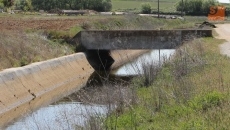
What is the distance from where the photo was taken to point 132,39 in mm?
44125

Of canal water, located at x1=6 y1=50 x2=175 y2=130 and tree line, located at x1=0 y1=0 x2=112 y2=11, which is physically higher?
canal water, located at x1=6 y1=50 x2=175 y2=130

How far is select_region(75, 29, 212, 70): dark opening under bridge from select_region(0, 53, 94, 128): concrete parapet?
5135 millimetres

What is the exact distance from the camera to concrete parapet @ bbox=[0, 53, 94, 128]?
83.6 feet

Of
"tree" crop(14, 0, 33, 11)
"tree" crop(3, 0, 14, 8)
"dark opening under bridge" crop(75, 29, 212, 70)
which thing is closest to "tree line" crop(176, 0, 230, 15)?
"tree" crop(14, 0, 33, 11)

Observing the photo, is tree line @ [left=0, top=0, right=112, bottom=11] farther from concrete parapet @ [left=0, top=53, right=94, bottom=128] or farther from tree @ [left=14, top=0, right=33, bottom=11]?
concrete parapet @ [left=0, top=53, right=94, bottom=128]

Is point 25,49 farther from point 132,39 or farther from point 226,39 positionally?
point 226,39

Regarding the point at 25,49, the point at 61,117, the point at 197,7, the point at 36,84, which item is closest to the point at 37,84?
the point at 36,84

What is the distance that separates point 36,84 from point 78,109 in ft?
46.6

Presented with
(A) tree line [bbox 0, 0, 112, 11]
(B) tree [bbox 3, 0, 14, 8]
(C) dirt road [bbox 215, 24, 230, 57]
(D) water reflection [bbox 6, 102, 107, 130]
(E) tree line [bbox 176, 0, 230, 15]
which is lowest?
(E) tree line [bbox 176, 0, 230, 15]

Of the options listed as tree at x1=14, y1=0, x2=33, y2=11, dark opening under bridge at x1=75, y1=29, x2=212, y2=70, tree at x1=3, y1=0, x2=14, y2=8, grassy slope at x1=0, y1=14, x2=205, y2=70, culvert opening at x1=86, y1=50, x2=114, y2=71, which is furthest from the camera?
tree at x1=14, y1=0, x2=33, y2=11

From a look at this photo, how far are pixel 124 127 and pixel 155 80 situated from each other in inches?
316

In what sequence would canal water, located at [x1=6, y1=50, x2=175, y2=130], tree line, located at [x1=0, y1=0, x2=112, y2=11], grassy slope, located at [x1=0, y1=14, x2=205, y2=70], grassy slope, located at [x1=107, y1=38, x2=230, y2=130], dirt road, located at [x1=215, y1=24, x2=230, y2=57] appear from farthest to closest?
tree line, located at [x1=0, y1=0, x2=112, y2=11] → grassy slope, located at [x1=0, y1=14, x2=205, y2=70] → dirt road, located at [x1=215, y1=24, x2=230, y2=57] → canal water, located at [x1=6, y1=50, x2=175, y2=130] → grassy slope, located at [x1=107, y1=38, x2=230, y2=130]

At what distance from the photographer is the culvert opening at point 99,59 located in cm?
4512

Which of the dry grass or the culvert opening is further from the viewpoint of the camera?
the culvert opening
